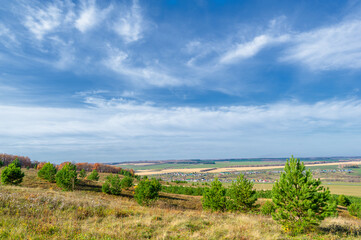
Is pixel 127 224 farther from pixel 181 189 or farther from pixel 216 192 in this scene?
pixel 181 189

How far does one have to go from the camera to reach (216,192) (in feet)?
83.0

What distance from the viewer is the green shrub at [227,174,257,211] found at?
77.2ft

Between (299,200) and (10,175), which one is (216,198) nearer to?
(299,200)

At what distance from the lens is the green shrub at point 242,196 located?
23531mm

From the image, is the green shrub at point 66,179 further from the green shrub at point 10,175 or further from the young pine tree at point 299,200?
the young pine tree at point 299,200

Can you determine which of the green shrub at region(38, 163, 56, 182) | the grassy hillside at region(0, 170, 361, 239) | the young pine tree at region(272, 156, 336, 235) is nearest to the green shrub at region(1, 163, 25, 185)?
the green shrub at region(38, 163, 56, 182)

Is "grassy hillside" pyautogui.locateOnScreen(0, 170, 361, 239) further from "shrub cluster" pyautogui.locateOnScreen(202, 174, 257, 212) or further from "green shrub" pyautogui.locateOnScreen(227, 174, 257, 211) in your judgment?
"shrub cluster" pyautogui.locateOnScreen(202, 174, 257, 212)

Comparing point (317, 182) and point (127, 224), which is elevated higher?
point (317, 182)

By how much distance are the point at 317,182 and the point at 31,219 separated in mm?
17113

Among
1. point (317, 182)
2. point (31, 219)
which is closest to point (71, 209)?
point (31, 219)

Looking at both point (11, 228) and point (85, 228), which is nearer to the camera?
point (11, 228)

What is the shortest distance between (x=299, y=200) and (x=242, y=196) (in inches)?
465

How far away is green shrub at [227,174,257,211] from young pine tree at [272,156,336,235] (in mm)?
10529

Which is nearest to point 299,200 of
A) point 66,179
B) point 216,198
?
point 216,198
